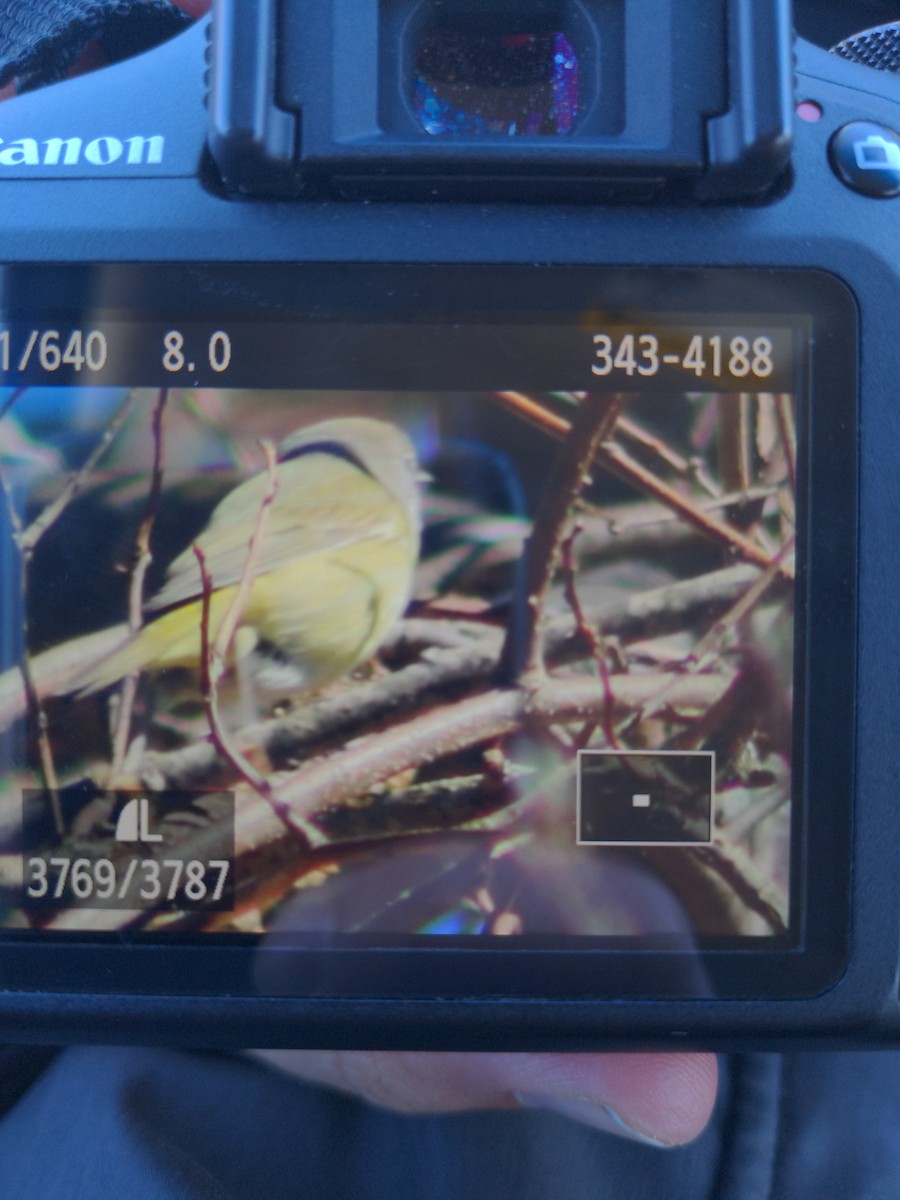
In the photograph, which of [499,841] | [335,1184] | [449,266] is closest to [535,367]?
[449,266]

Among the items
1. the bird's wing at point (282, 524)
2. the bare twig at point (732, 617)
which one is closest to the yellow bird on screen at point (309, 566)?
the bird's wing at point (282, 524)

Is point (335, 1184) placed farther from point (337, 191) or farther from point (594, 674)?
point (337, 191)

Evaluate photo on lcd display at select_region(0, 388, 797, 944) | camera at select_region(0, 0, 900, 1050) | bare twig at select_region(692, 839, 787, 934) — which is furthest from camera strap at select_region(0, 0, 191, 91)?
bare twig at select_region(692, 839, 787, 934)

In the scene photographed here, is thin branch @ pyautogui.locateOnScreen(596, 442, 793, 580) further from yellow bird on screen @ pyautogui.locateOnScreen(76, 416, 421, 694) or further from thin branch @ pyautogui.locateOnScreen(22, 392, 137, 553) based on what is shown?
thin branch @ pyautogui.locateOnScreen(22, 392, 137, 553)

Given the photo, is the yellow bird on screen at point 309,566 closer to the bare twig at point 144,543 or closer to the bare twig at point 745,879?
the bare twig at point 144,543

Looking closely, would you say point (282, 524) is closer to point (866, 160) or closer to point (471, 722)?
point (471, 722)

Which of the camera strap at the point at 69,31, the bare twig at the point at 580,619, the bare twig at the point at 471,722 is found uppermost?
the camera strap at the point at 69,31

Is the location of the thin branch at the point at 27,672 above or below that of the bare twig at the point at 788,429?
below
